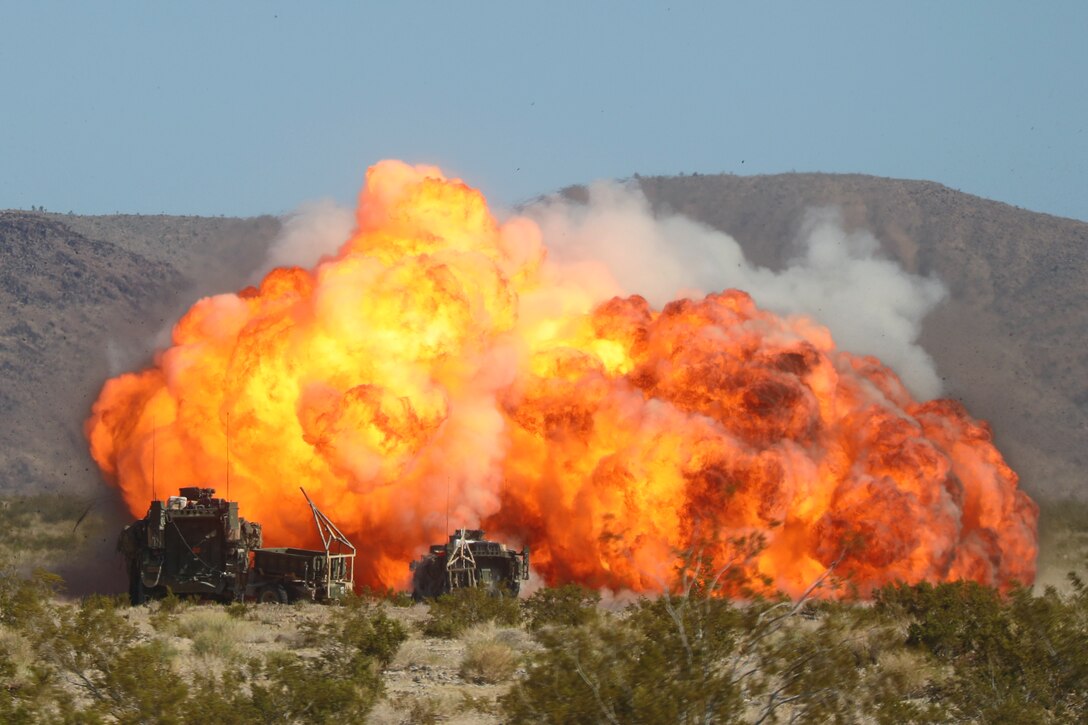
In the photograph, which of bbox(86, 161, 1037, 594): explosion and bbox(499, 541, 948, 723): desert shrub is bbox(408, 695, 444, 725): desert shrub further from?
bbox(86, 161, 1037, 594): explosion

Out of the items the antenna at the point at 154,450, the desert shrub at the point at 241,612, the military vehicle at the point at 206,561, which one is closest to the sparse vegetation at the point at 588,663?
the desert shrub at the point at 241,612

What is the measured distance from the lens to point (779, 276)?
417ft

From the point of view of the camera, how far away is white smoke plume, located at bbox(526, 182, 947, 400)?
283 ft

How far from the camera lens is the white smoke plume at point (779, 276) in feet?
283

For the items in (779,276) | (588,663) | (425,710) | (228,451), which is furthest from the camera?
(779,276)

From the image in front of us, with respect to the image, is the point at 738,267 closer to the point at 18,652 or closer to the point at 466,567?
the point at 466,567

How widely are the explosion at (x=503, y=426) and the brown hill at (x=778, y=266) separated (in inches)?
1176

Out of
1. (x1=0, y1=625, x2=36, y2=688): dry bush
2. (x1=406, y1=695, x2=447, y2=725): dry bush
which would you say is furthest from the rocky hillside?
(x1=406, y1=695, x2=447, y2=725): dry bush

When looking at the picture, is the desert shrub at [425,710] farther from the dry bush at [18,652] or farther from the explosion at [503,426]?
the explosion at [503,426]

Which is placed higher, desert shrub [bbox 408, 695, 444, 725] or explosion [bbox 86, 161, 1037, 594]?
explosion [bbox 86, 161, 1037, 594]

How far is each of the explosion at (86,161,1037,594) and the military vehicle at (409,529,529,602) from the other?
3778mm

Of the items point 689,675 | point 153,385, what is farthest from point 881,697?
point 153,385

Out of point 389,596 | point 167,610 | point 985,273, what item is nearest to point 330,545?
point 389,596

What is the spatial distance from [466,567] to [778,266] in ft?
351
